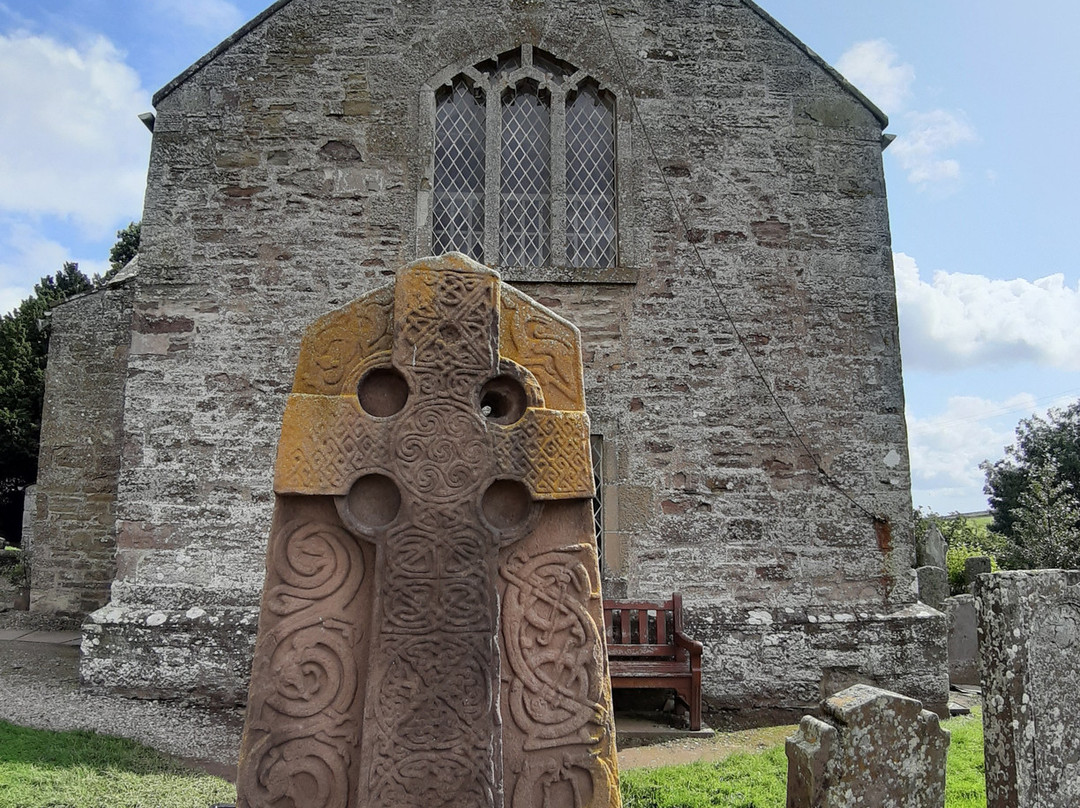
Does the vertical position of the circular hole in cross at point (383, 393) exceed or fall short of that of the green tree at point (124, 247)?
it falls short

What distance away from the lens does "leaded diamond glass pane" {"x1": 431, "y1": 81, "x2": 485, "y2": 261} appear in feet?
23.5

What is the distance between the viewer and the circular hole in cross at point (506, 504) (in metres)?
2.64

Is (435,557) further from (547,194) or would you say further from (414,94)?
(414,94)

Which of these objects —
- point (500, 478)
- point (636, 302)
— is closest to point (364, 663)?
point (500, 478)

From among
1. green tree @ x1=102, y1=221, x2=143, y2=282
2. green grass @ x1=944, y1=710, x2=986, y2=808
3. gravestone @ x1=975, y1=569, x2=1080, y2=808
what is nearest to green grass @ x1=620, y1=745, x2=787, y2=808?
green grass @ x1=944, y1=710, x2=986, y2=808

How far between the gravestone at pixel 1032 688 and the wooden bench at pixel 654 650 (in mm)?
2608

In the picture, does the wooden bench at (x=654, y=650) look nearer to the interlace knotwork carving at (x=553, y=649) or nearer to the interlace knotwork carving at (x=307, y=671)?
the interlace knotwork carving at (x=553, y=649)

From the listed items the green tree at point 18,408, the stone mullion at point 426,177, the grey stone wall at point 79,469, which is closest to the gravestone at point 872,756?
the stone mullion at point 426,177

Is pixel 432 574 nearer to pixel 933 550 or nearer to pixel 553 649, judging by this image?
pixel 553 649

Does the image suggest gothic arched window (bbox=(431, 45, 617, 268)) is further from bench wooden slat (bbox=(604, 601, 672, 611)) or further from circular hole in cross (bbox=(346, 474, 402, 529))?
circular hole in cross (bbox=(346, 474, 402, 529))

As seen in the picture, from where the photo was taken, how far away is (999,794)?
10.7ft

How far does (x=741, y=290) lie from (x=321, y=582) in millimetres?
5427

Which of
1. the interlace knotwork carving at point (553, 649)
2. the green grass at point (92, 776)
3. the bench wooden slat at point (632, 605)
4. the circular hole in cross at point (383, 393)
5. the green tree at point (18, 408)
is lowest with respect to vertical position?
the green grass at point (92, 776)

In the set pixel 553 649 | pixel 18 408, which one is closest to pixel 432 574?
pixel 553 649
